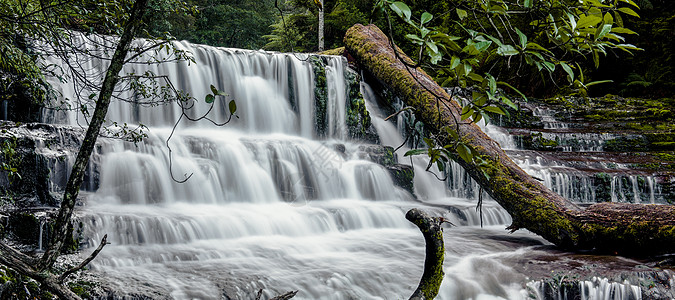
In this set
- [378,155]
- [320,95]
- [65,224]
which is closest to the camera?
[65,224]

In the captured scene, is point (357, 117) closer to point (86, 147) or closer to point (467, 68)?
point (86, 147)

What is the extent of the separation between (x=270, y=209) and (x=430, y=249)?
16.8 feet

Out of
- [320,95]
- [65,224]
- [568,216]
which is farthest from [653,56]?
[65,224]

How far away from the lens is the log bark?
7.59 feet

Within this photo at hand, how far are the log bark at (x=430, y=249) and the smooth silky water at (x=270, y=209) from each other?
1191 millimetres

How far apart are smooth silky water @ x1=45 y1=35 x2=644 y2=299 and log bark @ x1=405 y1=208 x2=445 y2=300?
1191 millimetres

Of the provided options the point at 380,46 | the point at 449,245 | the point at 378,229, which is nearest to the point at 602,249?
the point at 449,245

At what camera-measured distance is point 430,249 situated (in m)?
2.42

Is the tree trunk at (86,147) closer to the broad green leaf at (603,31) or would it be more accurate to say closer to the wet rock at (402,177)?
the broad green leaf at (603,31)

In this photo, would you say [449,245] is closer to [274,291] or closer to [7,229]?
[274,291]

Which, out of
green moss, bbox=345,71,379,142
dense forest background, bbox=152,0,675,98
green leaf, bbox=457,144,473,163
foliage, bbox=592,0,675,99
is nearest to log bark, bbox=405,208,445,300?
green leaf, bbox=457,144,473,163

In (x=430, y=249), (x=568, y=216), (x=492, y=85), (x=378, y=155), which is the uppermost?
(x=492, y=85)

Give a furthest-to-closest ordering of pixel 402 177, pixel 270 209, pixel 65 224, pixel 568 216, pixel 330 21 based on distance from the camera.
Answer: pixel 330 21 < pixel 402 177 < pixel 270 209 < pixel 568 216 < pixel 65 224

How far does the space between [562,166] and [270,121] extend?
234 inches
